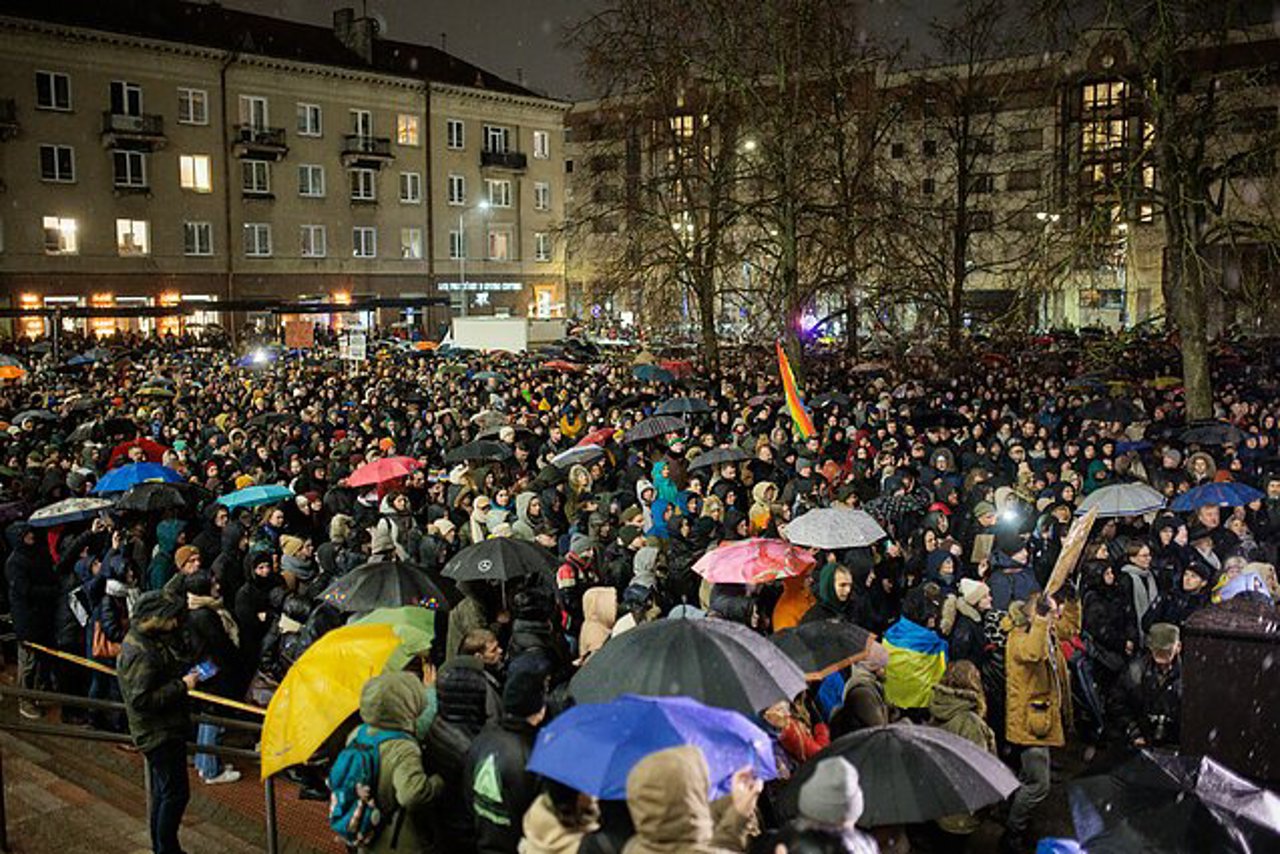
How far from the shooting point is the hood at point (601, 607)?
7879mm

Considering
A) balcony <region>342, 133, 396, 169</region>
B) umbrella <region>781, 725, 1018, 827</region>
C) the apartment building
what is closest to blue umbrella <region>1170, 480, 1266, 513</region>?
umbrella <region>781, 725, 1018, 827</region>

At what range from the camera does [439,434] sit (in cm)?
1831

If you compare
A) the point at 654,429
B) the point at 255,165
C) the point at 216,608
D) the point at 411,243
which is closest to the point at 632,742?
the point at 216,608

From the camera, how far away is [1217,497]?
10867 millimetres

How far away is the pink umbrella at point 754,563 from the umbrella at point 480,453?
6.64m

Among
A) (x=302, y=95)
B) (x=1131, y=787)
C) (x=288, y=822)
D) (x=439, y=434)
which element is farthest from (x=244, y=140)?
(x=1131, y=787)

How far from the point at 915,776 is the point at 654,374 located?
780 inches

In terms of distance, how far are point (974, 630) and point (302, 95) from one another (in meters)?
54.5

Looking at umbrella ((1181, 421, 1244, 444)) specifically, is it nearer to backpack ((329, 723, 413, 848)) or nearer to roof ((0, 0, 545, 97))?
backpack ((329, 723, 413, 848))

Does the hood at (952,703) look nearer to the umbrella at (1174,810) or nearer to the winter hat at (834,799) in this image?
the umbrella at (1174,810)

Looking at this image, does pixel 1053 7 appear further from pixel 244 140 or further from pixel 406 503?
pixel 244 140

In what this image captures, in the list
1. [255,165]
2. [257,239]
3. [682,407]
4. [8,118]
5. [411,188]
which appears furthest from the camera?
[411,188]

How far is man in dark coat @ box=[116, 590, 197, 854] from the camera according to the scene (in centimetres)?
635

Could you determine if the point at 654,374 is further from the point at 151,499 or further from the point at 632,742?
the point at 632,742
